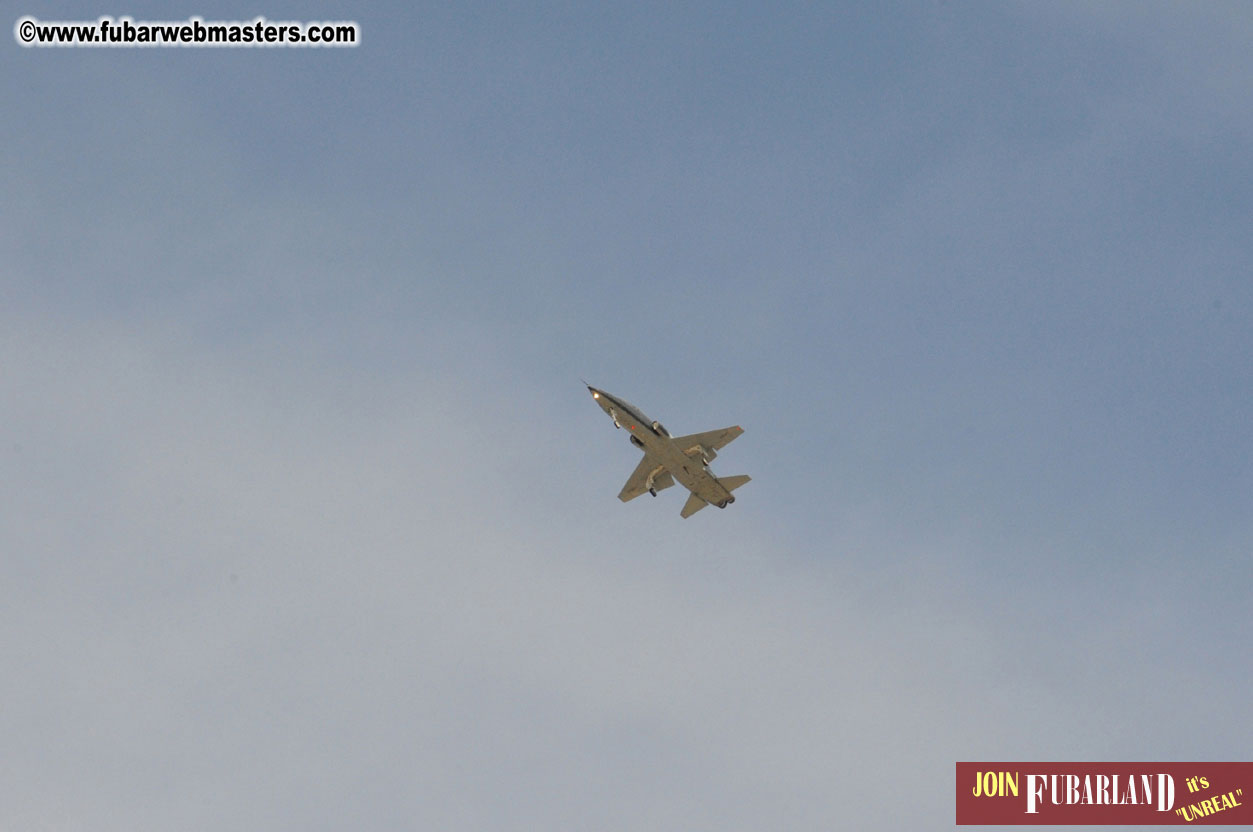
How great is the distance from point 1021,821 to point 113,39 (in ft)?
349

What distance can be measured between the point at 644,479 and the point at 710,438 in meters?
11.1

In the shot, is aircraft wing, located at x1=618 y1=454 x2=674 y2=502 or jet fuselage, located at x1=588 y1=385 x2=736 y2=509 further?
aircraft wing, located at x1=618 y1=454 x2=674 y2=502

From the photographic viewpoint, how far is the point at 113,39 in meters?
106

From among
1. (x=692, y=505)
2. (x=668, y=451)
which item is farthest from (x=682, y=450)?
(x=692, y=505)

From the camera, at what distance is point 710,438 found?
381 ft

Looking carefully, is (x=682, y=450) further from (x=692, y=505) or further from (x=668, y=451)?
(x=692, y=505)

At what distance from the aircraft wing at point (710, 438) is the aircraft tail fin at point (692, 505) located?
7.24 meters

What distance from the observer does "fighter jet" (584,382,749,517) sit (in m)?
114

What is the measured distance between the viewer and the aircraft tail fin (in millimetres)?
120875

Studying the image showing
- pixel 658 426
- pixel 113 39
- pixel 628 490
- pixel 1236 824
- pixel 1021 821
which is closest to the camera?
pixel 1236 824

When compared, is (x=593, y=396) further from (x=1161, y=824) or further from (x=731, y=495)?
(x=1161, y=824)

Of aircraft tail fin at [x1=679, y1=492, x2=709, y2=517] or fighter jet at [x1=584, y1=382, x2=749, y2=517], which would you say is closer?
fighter jet at [x1=584, y1=382, x2=749, y2=517]

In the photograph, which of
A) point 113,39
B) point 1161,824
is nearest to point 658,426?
point 1161,824

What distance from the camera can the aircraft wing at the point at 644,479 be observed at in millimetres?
121081
